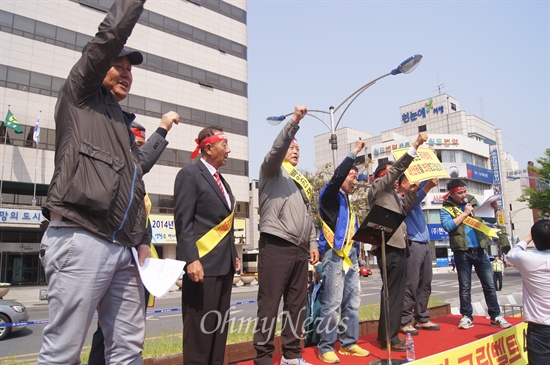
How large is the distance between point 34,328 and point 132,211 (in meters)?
9.66

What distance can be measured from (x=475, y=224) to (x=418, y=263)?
1.07 metres

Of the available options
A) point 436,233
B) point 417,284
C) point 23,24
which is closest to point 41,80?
point 23,24

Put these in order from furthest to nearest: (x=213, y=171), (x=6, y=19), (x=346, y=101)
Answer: (x=6, y=19)
(x=346, y=101)
(x=213, y=171)

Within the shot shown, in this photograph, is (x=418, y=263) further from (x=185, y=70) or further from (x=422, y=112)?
(x=422, y=112)

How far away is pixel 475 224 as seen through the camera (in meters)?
5.75

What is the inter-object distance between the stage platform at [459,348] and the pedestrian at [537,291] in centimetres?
35

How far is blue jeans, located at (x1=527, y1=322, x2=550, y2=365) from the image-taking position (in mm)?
3627

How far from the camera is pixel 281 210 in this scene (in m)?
3.87

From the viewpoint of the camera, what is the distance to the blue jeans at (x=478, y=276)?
5.68 m

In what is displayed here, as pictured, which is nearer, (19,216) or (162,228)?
(19,216)

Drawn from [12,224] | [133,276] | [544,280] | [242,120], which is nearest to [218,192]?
[133,276]

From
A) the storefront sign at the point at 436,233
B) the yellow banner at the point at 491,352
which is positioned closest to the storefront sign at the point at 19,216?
the yellow banner at the point at 491,352

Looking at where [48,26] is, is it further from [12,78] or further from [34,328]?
[34,328]
